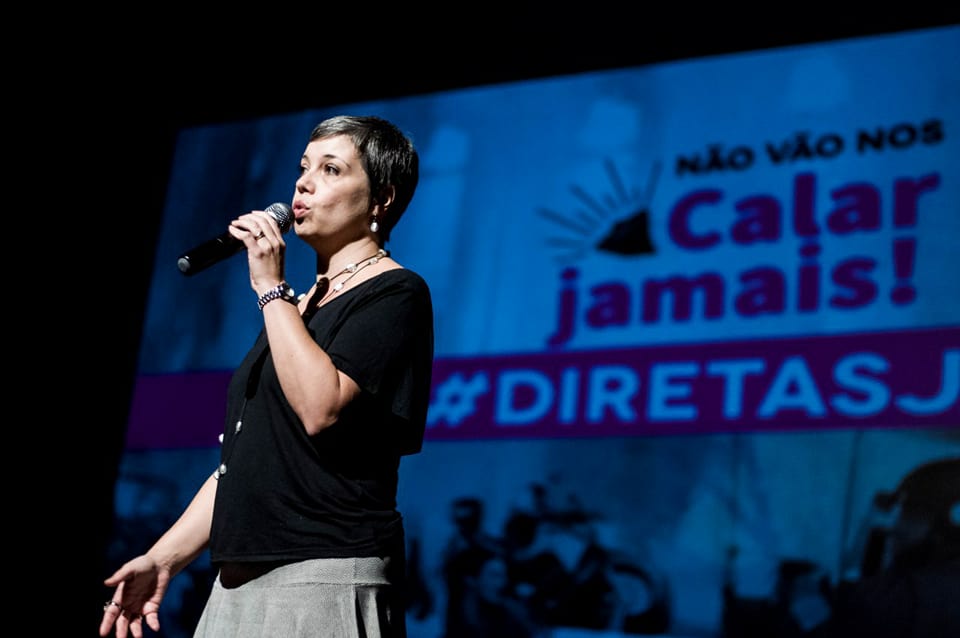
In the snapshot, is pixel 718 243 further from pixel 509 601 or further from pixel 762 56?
pixel 509 601

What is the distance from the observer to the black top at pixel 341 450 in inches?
48.1

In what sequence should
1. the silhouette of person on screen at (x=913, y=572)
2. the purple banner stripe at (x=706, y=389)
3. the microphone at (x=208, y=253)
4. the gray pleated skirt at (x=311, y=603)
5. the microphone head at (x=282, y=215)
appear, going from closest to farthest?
the gray pleated skirt at (x=311, y=603), the microphone at (x=208, y=253), the microphone head at (x=282, y=215), the silhouette of person on screen at (x=913, y=572), the purple banner stripe at (x=706, y=389)

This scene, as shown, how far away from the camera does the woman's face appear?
1.38 m

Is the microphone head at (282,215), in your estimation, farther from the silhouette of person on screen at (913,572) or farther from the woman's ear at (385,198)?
→ the silhouette of person on screen at (913,572)

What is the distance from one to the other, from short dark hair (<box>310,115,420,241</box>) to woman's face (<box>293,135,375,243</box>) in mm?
12

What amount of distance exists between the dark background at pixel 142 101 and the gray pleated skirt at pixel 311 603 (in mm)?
2522

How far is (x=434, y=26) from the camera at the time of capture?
12.4ft

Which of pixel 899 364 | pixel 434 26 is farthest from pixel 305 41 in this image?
pixel 899 364

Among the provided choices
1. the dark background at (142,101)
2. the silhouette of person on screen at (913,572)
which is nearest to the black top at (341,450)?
the silhouette of person on screen at (913,572)

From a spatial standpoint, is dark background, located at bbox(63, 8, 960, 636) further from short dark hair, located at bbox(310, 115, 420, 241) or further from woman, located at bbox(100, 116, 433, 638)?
woman, located at bbox(100, 116, 433, 638)

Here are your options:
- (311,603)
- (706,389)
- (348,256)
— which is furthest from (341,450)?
(706,389)

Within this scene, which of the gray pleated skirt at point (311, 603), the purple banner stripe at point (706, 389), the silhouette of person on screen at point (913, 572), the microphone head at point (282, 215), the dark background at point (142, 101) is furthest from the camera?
the dark background at point (142, 101)

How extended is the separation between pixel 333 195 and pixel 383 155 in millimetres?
92

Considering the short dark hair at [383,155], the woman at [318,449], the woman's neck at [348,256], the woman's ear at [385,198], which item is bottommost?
the woman at [318,449]
